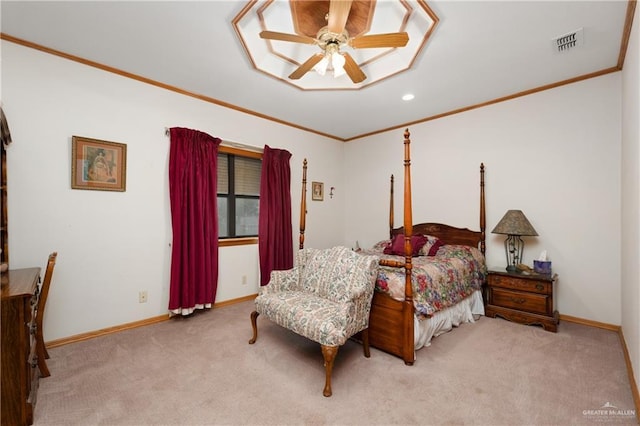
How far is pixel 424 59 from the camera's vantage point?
264cm

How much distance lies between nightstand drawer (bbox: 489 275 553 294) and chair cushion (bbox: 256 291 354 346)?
206cm

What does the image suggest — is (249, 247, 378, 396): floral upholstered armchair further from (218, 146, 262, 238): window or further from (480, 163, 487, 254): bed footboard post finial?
(480, 163, 487, 254): bed footboard post finial

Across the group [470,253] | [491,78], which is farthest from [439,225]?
[491,78]

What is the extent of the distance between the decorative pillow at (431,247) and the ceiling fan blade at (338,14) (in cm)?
270

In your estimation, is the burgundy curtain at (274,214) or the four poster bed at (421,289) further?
the burgundy curtain at (274,214)

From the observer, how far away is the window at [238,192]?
3.82 metres

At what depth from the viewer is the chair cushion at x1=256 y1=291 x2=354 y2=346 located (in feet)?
6.40

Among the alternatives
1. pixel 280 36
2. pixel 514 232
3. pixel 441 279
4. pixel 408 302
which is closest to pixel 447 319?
pixel 441 279

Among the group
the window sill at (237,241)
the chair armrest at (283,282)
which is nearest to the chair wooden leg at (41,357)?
the chair armrest at (283,282)

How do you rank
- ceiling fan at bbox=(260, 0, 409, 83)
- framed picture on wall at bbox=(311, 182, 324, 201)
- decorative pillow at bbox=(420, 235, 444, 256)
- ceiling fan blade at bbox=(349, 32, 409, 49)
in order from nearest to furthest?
1. ceiling fan at bbox=(260, 0, 409, 83)
2. ceiling fan blade at bbox=(349, 32, 409, 49)
3. decorative pillow at bbox=(420, 235, 444, 256)
4. framed picture on wall at bbox=(311, 182, 324, 201)

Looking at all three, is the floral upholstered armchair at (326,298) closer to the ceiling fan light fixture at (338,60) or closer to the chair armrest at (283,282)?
the chair armrest at (283,282)

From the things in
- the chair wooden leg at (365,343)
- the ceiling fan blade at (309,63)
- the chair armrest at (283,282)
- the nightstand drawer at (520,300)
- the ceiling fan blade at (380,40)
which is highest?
the ceiling fan blade at (309,63)

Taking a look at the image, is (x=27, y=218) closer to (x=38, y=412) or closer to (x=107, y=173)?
(x=107, y=173)

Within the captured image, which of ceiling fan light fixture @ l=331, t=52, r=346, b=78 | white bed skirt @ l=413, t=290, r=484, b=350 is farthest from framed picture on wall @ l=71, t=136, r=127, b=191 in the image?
white bed skirt @ l=413, t=290, r=484, b=350
